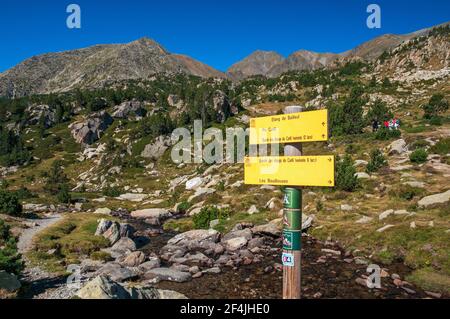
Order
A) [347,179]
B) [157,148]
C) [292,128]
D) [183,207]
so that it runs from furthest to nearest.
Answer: [157,148]
[183,207]
[347,179]
[292,128]

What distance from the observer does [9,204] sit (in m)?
40.7

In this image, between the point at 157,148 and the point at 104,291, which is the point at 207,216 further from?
the point at 157,148

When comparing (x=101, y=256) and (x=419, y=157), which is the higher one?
(x=419, y=157)

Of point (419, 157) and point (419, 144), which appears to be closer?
point (419, 157)

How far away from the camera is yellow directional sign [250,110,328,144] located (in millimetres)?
9672

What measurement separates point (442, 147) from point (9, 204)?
5035 cm

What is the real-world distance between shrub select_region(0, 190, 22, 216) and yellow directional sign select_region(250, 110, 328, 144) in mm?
38422

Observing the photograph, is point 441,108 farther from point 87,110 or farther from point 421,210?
point 87,110

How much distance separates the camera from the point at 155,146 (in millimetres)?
94812

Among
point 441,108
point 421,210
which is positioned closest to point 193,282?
point 421,210

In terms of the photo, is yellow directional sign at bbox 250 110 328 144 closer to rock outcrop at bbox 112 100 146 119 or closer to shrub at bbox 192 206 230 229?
shrub at bbox 192 206 230 229

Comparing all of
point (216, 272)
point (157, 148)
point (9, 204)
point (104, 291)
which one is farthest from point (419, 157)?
point (157, 148)

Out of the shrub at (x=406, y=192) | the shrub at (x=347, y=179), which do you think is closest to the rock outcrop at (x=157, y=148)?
the shrub at (x=347, y=179)
